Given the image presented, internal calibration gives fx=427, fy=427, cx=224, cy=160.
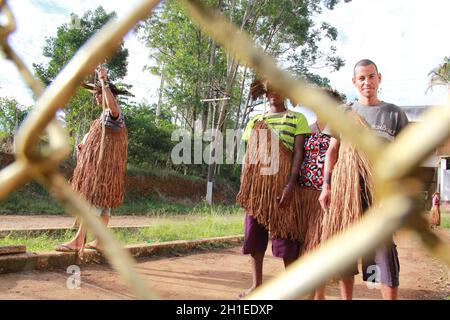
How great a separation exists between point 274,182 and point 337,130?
2492 mm

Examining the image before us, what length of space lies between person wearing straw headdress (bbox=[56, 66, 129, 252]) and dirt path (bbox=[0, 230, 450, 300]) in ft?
1.67

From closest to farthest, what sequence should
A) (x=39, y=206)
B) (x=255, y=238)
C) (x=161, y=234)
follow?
(x=255, y=238), (x=161, y=234), (x=39, y=206)

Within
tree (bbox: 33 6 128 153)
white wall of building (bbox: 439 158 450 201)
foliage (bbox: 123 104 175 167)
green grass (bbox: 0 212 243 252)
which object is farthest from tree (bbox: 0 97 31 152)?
white wall of building (bbox: 439 158 450 201)

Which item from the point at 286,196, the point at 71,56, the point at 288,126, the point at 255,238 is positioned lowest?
the point at 255,238

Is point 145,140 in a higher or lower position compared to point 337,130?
higher

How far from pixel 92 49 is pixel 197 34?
18.7m

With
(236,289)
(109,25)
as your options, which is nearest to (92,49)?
(109,25)

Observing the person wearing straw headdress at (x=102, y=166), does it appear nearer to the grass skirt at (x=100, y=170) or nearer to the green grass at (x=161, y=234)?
the grass skirt at (x=100, y=170)

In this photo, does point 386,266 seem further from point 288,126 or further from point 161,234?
point 161,234

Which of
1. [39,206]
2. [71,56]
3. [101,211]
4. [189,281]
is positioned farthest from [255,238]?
[71,56]

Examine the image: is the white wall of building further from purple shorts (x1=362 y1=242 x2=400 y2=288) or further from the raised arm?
purple shorts (x1=362 y1=242 x2=400 y2=288)

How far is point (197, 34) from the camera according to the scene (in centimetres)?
1850

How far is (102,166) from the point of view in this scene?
3916 millimetres

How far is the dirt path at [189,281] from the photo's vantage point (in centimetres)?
302
